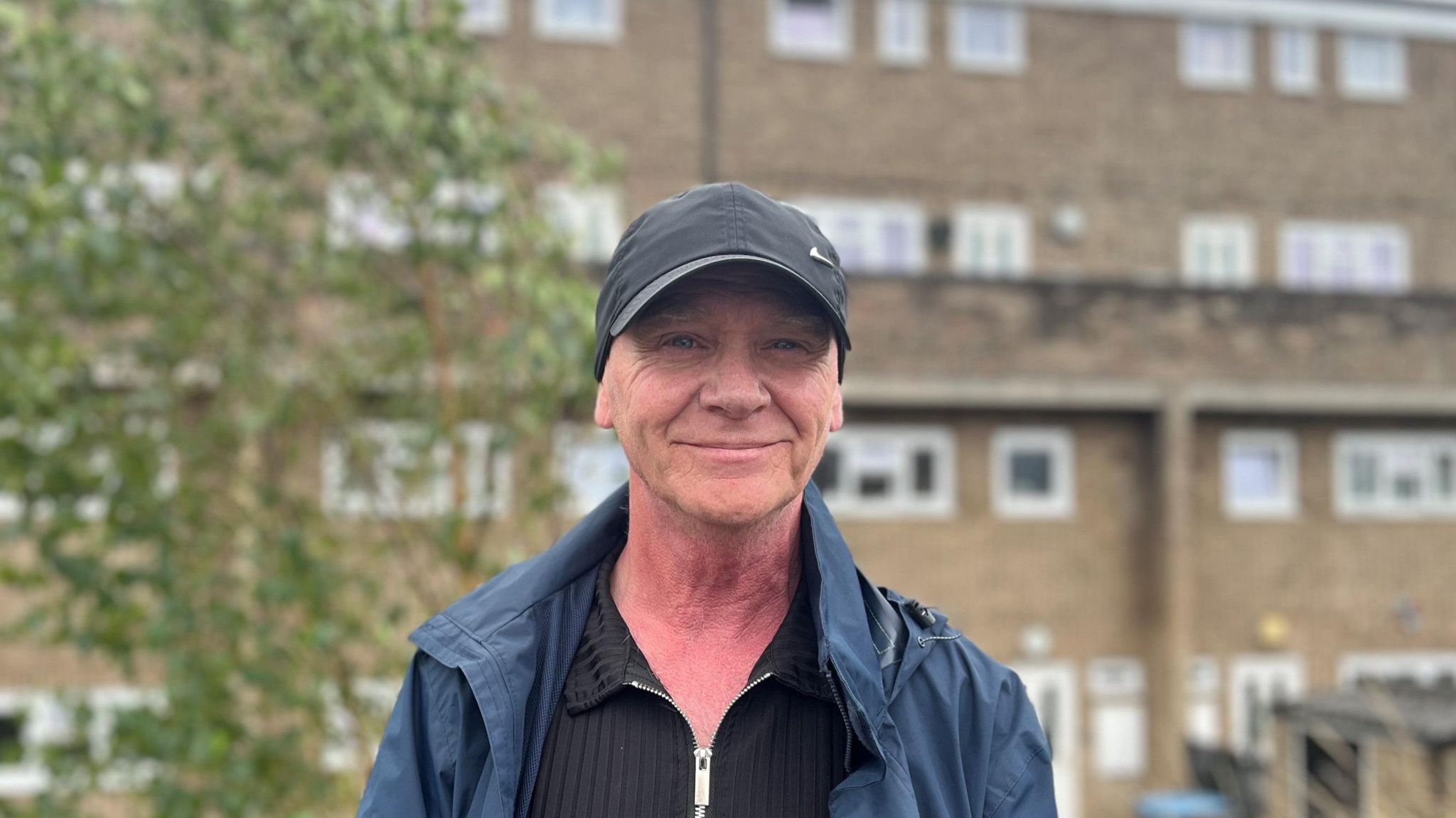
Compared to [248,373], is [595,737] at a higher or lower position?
lower

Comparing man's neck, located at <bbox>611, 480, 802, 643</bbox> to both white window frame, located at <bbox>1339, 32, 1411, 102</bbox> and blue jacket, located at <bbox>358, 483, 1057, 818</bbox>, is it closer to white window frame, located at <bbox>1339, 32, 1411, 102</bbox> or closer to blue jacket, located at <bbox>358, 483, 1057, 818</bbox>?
blue jacket, located at <bbox>358, 483, 1057, 818</bbox>

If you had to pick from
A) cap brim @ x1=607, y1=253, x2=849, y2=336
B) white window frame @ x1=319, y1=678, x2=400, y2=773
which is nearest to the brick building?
white window frame @ x1=319, y1=678, x2=400, y2=773

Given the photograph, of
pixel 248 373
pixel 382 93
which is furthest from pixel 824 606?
pixel 248 373

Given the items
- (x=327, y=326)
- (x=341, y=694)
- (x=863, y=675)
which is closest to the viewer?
(x=863, y=675)

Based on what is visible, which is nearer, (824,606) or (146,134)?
(824,606)

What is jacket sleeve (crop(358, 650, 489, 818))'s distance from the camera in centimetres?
195

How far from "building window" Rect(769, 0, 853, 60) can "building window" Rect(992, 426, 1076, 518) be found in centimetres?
621

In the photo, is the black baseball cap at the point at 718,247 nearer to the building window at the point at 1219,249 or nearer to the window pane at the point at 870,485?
the window pane at the point at 870,485

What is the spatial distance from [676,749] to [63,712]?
4641mm

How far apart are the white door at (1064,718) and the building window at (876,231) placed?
620 centimetres

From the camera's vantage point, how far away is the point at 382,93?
5.37 metres

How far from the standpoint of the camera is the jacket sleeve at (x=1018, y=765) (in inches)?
77.6

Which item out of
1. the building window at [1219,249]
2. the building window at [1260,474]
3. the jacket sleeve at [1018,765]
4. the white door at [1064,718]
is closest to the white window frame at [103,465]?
the jacket sleeve at [1018,765]

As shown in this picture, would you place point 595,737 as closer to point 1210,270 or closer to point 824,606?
point 824,606
